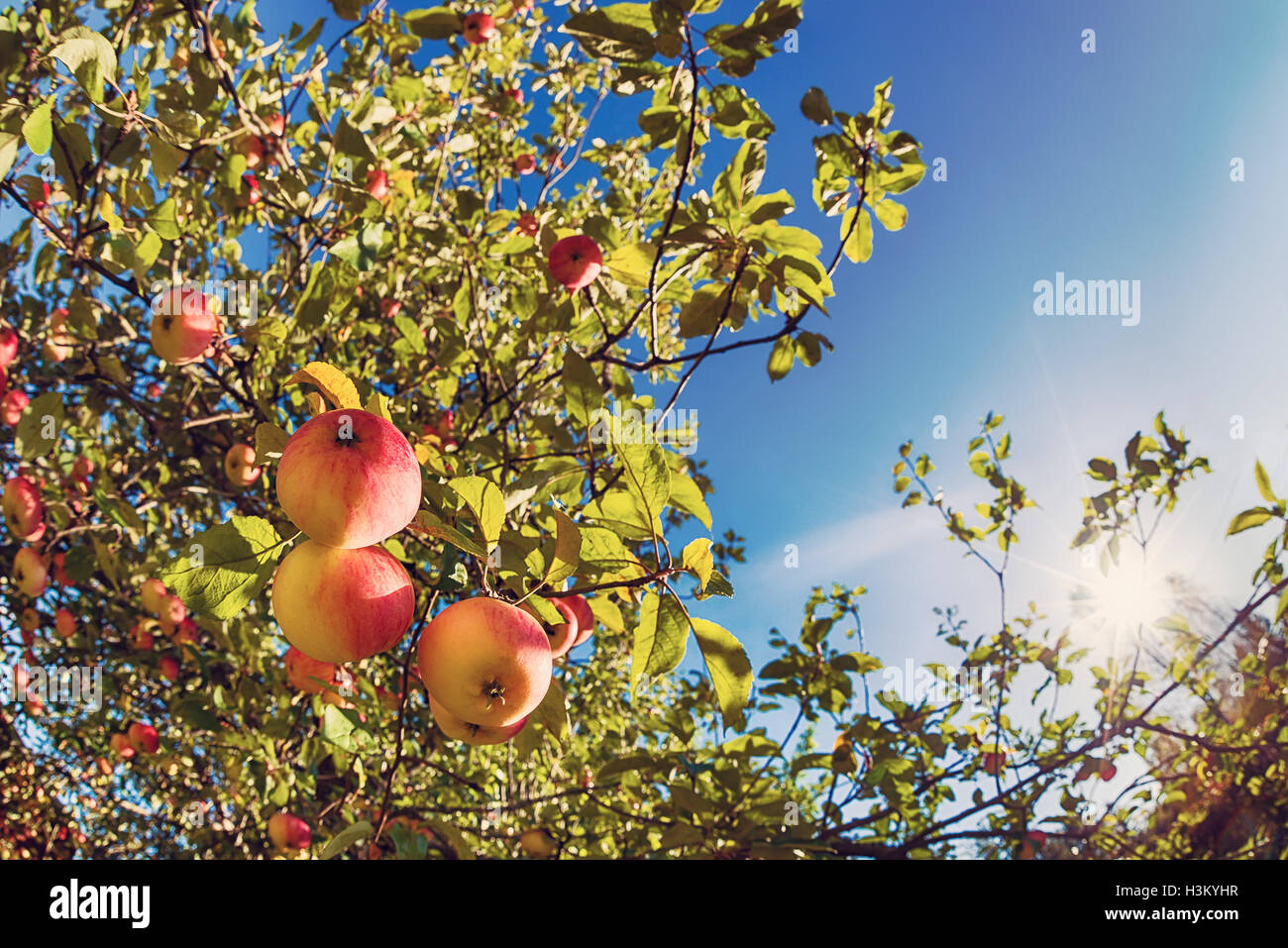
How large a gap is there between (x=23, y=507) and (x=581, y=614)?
2929 mm

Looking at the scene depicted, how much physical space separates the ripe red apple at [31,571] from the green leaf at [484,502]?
3.22 meters

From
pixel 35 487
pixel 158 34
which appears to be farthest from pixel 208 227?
pixel 35 487

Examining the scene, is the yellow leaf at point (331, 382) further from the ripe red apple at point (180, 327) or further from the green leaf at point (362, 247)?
the ripe red apple at point (180, 327)

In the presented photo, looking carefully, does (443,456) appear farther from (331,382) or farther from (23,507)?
(23,507)

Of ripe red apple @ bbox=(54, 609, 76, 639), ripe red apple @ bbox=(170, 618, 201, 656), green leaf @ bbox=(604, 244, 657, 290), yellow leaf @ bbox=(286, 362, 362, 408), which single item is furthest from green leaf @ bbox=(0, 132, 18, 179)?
ripe red apple @ bbox=(54, 609, 76, 639)

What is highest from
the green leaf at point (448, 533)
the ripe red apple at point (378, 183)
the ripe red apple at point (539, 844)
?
the ripe red apple at point (378, 183)

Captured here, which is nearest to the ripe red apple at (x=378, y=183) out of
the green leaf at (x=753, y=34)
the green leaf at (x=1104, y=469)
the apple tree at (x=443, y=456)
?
the apple tree at (x=443, y=456)

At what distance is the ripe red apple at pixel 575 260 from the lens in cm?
223

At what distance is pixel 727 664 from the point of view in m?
1.35

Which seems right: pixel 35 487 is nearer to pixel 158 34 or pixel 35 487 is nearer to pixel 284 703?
pixel 284 703

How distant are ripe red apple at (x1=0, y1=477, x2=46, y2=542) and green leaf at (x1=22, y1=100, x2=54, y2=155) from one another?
2.21 meters

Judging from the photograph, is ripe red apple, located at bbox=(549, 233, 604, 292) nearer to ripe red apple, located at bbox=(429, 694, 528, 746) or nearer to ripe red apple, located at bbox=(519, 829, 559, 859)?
ripe red apple, located at bbox=(429, 694, 528, 746)

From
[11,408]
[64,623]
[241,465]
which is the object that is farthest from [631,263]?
[64,623]

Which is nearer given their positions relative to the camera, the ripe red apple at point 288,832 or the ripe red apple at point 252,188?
the ripe red apple at point 288,832
